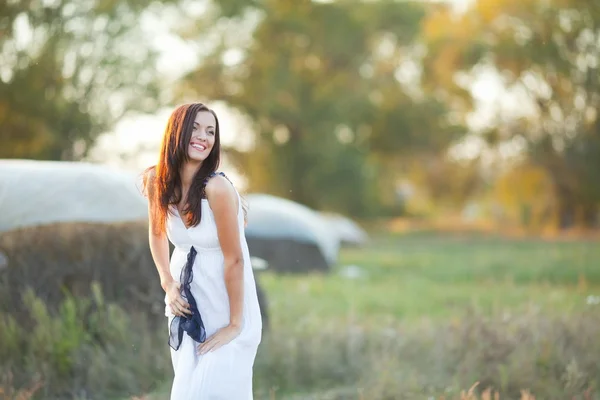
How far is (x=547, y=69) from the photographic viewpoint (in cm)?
2884

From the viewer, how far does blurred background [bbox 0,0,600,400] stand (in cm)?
552

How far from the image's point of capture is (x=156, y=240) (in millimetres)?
3357

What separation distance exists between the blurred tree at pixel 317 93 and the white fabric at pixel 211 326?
2450cm

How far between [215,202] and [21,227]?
11.0 feet

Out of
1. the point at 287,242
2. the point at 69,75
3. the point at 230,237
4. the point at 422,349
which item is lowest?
the point at 287,242

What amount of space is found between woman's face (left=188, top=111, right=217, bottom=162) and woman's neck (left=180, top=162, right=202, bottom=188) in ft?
0.08

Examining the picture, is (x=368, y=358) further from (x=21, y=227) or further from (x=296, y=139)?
(x=296, y=139)

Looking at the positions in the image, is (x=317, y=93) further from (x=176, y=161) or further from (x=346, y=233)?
(x=176, y=161)

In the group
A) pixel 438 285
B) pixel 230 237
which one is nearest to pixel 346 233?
pixel 438 285

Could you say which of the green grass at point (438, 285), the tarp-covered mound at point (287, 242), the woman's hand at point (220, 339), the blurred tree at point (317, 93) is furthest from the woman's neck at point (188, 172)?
the blurred tree at point (317, 93)

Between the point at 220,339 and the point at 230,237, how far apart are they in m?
0.38

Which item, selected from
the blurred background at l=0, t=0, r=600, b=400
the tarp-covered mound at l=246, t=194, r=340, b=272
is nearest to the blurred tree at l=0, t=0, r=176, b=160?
the blurred background at l=0, t=0, r=600, b=400

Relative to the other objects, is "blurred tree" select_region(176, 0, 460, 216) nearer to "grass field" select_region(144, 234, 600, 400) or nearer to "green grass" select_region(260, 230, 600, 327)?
"green grass" select_region(260, 230, 600, 327)

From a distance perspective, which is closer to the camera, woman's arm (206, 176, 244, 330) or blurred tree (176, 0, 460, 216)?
woman's arm (206, 176, 244, 330)
